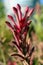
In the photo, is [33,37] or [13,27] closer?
[13,27]

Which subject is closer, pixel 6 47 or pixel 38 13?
pixel 6 47

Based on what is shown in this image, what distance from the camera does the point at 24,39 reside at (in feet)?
2.49

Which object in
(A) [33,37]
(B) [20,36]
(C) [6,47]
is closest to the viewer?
(B) [20,36]

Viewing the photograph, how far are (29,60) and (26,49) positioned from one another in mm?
34

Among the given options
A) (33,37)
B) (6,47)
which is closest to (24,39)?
(6,47)

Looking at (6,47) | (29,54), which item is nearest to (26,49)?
(29,54)

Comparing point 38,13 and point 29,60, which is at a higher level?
point 29,60

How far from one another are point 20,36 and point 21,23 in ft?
0.13

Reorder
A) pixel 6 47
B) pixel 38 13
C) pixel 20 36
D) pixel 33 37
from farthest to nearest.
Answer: pixel 38 13, pixel 33 37, pixel 6 47, pixel 20 36

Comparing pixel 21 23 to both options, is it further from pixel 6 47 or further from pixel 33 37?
pixel 33 37

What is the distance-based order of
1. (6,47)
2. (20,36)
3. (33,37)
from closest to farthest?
(20,36), (6,47), (33,37)

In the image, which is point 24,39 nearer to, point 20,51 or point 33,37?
point 20,51

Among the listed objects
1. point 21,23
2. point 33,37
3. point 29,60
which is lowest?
point 33,37

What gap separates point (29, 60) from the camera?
2.53 feet
